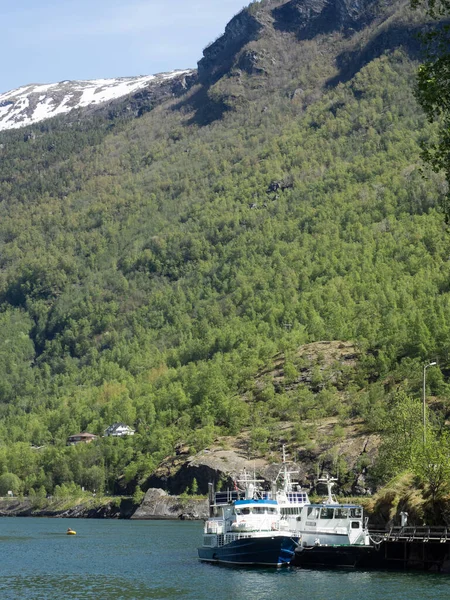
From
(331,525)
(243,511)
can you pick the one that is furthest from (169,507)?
(331,525)

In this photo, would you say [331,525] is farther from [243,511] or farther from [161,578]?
[161,578]

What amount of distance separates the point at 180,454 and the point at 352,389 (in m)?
34.3

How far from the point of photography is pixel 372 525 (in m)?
99.8

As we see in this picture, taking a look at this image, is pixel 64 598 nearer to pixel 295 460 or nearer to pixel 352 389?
pixel 295 460

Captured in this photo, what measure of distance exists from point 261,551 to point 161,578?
379 inches

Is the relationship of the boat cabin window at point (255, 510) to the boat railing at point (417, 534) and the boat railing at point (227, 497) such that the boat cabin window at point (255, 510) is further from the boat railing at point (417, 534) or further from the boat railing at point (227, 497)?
the boat railing at point (417, 534)

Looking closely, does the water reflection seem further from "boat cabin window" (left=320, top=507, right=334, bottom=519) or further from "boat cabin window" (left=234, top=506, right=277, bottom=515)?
"boat cabin window" (left=320, top=507, right=334, bottom=519)

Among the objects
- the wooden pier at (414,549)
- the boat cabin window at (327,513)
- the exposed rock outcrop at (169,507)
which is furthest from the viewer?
the exposed rock outcrop at (169,507)

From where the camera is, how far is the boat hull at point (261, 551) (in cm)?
9219

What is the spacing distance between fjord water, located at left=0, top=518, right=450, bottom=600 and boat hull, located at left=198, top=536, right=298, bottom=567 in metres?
1.20

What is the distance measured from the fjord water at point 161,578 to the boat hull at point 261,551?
1203 millimetres

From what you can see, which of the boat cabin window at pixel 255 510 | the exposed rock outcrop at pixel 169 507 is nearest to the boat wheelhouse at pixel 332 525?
the boat cabin window at pixel 255 510

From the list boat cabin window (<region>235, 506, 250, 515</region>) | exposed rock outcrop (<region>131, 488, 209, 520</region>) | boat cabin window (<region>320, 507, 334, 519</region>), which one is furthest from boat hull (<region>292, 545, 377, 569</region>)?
exposed rock outcrop (<region>131, 488, 209, 520</region>)

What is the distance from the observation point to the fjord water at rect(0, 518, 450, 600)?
77.7m
